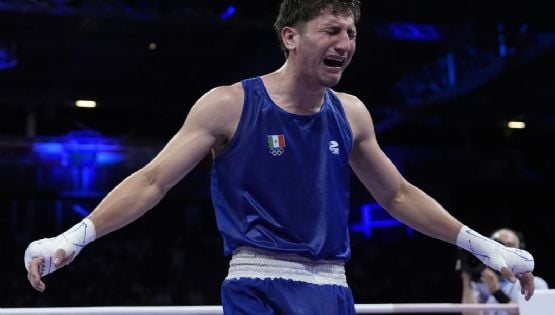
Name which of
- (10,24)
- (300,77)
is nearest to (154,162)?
(300,77)

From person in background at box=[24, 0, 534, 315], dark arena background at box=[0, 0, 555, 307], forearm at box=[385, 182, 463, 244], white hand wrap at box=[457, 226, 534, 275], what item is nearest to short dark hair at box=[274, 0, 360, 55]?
person in background at box=[24, 0, 534, 315]

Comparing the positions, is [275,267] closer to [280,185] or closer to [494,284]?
[280,185]

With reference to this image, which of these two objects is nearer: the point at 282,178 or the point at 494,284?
the point at 282,178

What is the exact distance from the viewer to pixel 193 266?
9820 millimetres

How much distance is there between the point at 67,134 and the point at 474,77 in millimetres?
4188

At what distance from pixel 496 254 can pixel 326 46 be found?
0.60m

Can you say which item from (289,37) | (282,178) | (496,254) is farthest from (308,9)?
(496,254)

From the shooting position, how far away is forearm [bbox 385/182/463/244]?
185cm

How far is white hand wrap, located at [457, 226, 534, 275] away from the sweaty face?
1.60 feet

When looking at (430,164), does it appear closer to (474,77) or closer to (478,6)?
(474,77)

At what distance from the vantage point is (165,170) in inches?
64.3

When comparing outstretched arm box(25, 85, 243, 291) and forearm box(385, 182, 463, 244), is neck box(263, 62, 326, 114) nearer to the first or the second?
outstretched arm box(25, 85, 243, 291)

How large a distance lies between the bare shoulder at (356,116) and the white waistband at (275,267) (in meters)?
0.34

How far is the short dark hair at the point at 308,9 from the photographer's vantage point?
168 centimetres
